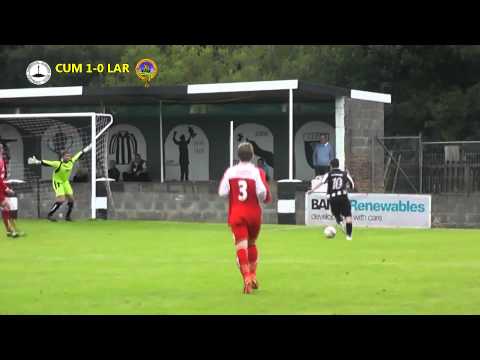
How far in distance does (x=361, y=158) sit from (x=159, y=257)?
15386mm

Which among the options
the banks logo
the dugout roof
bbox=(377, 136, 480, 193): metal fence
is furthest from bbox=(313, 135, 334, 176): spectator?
the banks logo

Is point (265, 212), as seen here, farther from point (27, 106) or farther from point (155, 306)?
point (155, 306)

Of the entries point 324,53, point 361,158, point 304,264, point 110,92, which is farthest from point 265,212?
point 324,53

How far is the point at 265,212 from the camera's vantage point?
30.6 m

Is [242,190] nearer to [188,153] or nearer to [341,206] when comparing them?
[341,206]

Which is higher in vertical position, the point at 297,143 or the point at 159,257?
the point at 297,143

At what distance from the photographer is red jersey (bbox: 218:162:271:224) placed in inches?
553

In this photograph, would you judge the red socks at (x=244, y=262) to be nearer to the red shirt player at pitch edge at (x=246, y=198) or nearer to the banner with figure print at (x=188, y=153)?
the red shirt player at pitch edge at (x=246, y=198)

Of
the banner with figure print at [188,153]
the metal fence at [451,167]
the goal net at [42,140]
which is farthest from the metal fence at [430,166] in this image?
the goal net at [42,140]

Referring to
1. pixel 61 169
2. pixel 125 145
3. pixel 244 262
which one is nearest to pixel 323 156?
pixel 61 169

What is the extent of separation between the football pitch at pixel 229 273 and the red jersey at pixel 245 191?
1.14 meters

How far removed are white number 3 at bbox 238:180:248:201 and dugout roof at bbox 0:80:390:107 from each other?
1622 centimetres

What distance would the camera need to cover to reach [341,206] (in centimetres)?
2472

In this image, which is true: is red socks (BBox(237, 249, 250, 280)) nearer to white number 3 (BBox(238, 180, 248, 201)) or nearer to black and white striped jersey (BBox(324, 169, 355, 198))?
white number 3 (BBox(238, 180, 248, 201))
